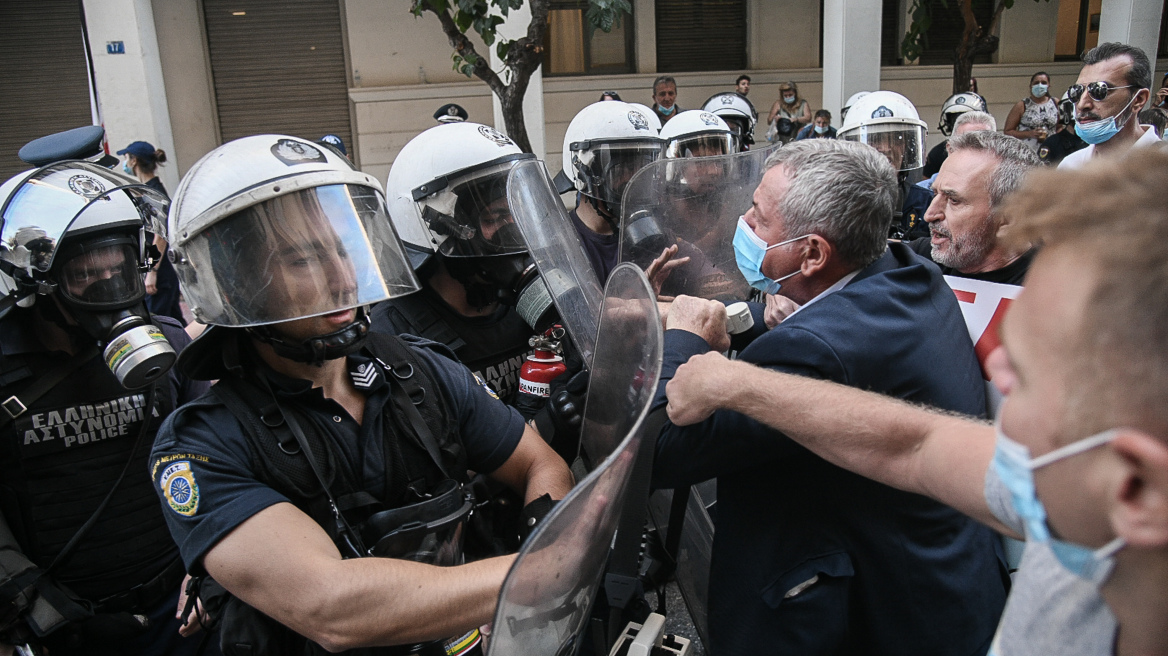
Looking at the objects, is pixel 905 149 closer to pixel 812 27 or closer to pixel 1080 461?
pixel 1080 461

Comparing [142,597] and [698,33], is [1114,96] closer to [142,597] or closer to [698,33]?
[142,597]

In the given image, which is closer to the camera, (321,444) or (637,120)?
(321,444)

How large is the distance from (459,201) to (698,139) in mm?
2200

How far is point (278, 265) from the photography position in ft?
5.07

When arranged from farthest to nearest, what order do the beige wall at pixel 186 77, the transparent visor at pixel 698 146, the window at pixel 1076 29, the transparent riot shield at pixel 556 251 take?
the window at pixel 1076 29 < the beige wall at pixel 186 77 < the transparent visor at pixel 698 146 < the transparent riot shield at pixel 556 251

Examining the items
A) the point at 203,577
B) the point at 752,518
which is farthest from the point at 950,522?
the point at 203,577

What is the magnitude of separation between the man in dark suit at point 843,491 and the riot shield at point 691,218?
2.06 ft

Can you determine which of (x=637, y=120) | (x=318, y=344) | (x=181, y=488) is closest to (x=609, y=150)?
(x=637, y=120)

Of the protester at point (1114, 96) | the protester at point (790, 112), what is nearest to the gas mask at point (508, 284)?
the protester at point (1114, 96)

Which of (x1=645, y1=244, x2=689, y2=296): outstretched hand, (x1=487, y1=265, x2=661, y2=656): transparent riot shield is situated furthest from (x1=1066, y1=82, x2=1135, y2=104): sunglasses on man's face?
(x1=487, y1=265, x2=661, y2=656): transparent riot shield

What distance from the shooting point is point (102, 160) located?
271 cm

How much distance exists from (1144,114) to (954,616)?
19.4 feet

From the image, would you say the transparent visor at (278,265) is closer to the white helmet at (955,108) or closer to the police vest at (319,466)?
the police vest at (319,466)

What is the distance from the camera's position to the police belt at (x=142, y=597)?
2.04 meters
